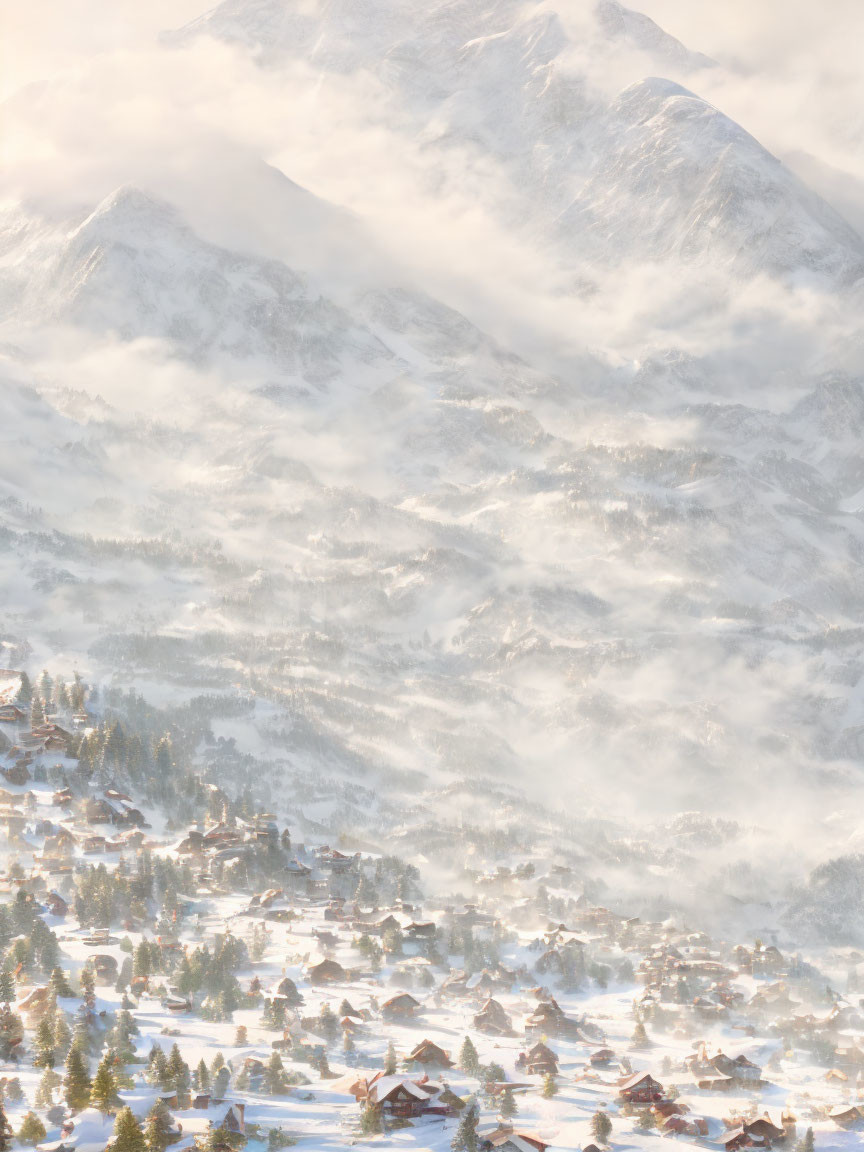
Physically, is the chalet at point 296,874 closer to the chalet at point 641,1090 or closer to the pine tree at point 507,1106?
the chalet at point 641,1090

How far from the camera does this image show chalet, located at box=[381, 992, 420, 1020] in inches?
5226

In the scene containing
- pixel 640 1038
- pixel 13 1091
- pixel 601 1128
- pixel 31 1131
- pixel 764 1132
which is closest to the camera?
pixel 31 1131

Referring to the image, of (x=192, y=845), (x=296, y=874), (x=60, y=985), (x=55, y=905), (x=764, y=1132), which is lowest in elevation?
(x=764, y=1132)

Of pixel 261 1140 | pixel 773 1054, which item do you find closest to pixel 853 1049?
pixel 773 1054

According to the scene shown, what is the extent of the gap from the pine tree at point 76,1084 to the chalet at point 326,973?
49088 mm

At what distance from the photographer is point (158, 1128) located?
87062 millimetres

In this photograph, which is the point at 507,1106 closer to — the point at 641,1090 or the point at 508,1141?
the point at 508,1141

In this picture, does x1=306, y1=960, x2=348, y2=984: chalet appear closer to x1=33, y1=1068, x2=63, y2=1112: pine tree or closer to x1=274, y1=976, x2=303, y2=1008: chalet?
x1=274, y1=976, x2=303, y2=1008: chalet

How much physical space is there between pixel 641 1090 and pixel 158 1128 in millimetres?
43894

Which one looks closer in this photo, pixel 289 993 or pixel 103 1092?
pixel 103 1092

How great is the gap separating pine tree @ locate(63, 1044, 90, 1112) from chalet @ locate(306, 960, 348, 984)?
49088mm

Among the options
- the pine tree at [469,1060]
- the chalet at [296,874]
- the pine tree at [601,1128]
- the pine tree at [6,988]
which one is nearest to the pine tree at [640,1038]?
the pine tree at [469,1060]

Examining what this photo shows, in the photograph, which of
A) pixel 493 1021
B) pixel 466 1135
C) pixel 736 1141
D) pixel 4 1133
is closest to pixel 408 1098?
pixel 466 1135

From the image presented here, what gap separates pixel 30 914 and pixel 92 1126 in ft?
175
